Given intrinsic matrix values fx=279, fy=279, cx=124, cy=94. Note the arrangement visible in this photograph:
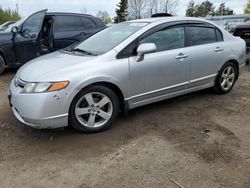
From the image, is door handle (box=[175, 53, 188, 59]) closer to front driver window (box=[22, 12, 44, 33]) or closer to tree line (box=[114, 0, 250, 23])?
front driver window (box=[22, 12, 44, 33])

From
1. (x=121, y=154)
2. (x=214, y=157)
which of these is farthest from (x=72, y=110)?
(x=214, y=157)

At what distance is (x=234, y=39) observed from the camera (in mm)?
5340

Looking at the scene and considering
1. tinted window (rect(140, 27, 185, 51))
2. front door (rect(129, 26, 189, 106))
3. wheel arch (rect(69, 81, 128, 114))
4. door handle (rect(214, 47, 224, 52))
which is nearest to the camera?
wheel arch (rect(69, 81, 128, 114))

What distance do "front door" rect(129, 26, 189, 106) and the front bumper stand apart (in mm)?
1052

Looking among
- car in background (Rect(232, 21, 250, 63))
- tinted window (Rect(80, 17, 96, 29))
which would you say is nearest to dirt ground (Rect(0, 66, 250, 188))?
car in background (Rect(232, 21, 250, 63))

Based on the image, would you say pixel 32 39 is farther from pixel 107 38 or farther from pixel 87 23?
pixel 107 38

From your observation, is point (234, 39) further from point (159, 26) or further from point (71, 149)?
point (71, 149)

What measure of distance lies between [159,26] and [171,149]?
1.95 meters

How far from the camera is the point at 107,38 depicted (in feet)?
14.4

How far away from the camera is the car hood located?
3523 millimetres

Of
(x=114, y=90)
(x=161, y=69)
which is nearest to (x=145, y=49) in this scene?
(x=161, y=69)

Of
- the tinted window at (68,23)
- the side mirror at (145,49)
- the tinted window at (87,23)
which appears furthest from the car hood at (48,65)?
the tinted window at (87,23)

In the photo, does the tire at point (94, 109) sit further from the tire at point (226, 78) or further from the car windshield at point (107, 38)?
the tire at point (226, 78)

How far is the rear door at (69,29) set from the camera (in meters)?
7.40
